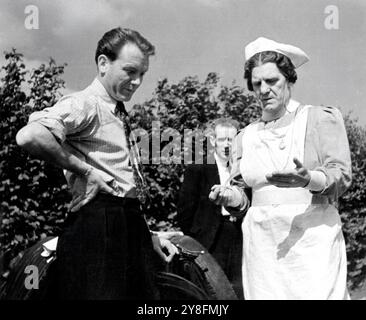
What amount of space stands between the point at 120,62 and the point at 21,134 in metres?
0.53

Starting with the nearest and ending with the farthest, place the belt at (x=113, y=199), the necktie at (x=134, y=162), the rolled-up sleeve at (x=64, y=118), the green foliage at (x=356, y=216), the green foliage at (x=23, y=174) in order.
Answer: the rolled-up sleeve at (x=64, y=118) < the belt at (x=113, y=199) < the necktie at (x=134, y=162) < the green foliage at (x=23, y=174) < the green foliage at (x=356, y=216)

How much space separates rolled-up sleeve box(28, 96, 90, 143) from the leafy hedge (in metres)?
2.15

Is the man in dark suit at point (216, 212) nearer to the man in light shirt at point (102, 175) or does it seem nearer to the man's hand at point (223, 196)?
the man's hand at point (223, 196)

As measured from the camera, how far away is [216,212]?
4145mm

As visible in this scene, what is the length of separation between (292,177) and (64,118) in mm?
859

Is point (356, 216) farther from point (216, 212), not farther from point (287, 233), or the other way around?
point (287, 233)

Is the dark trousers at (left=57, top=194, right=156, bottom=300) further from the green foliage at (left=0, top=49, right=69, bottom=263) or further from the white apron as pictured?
the green foliage at (left=0, top=49, right=69, bottom=263)

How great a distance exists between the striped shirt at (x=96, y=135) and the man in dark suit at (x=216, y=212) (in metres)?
1.64

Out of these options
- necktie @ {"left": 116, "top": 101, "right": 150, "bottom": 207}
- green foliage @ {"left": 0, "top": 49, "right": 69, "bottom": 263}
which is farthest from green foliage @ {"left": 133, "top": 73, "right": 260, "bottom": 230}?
necktie @ {"left": 116, "top": 101, "right": 150, "bottom": 207}

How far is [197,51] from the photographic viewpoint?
4.61 m

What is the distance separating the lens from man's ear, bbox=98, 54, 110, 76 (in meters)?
2.44

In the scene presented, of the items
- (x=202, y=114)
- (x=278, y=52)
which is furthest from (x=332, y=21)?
(x=202, y=114)

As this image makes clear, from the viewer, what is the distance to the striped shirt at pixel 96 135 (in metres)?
2.22

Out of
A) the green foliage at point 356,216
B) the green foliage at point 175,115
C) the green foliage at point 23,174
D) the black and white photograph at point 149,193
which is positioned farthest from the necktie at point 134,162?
the green foliage at point 356,216
